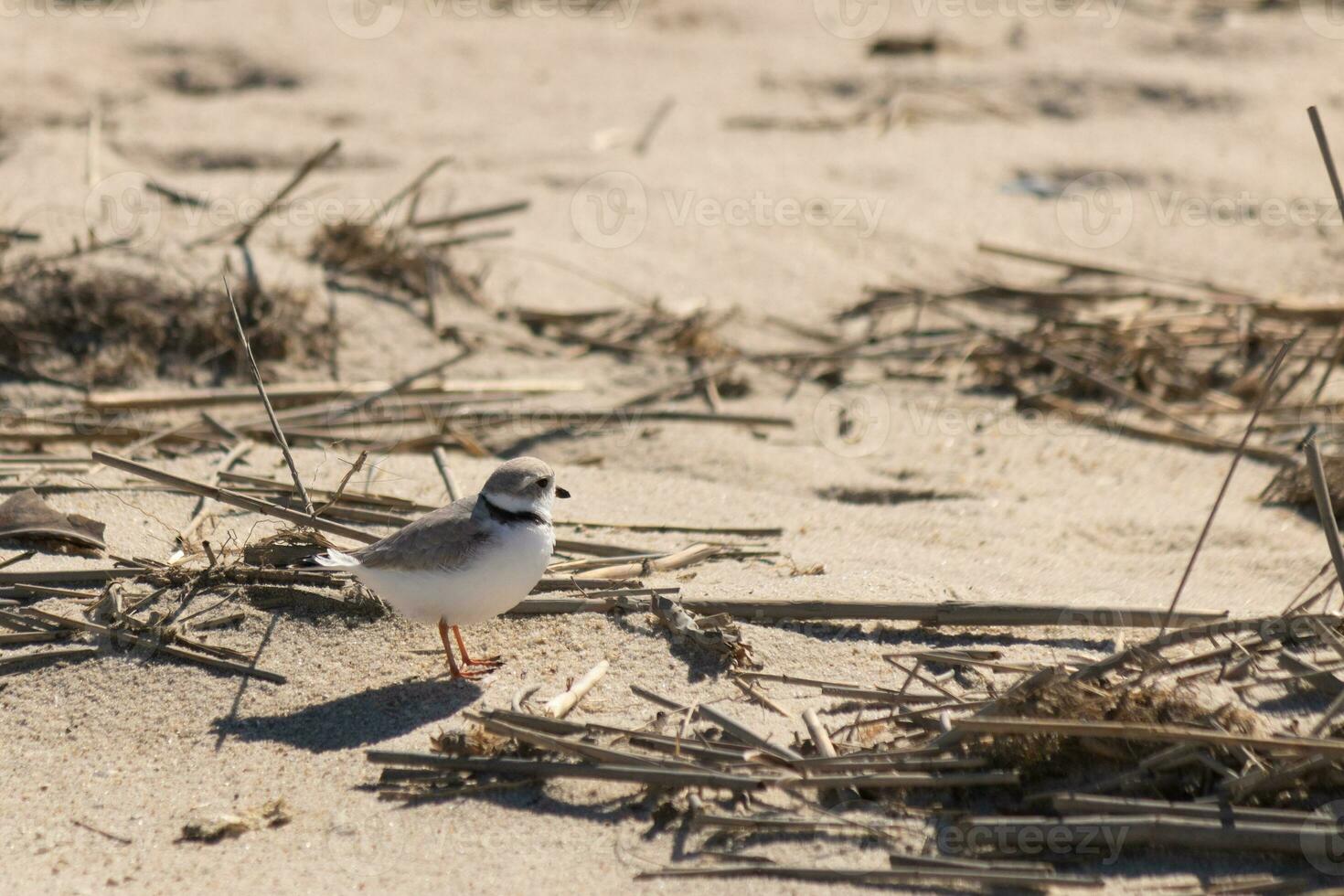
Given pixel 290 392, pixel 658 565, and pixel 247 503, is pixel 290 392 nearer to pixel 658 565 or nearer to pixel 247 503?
pixel 247 503

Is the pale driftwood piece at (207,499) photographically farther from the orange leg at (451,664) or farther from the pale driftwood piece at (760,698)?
the pale driftwood piece at (760,698)

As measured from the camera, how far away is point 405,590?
3.82m

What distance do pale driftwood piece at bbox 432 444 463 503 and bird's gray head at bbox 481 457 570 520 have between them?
947 mm

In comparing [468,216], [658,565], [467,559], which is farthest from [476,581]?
[468,216]

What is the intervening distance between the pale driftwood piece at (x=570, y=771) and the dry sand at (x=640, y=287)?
0.23 ft

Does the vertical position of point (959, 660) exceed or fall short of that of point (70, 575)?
it exceeds it

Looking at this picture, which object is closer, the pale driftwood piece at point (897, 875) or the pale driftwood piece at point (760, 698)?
the pale driftwood piece at point (897, 875)

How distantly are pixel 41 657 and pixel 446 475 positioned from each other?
5.39 feet

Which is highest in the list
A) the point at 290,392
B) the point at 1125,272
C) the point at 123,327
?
the point at 1125,272

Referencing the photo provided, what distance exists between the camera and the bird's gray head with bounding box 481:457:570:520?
3941 mm

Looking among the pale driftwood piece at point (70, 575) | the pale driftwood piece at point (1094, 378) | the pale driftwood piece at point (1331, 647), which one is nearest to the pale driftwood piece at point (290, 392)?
the pale driftwood piece at point (70, 575)

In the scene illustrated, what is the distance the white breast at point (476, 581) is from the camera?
3.75 meters

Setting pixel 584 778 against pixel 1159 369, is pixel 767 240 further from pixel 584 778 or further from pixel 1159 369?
pixel 584 778

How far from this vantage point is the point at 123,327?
6.32 meters
